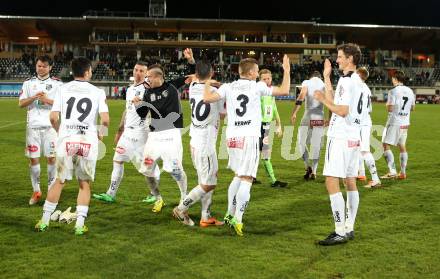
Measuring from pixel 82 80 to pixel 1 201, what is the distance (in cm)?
336

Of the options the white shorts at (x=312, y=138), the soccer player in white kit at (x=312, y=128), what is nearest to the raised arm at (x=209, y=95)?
the soccer player in white kit at (x=312, y=128)

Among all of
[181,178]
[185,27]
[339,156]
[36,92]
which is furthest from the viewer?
[185,27]

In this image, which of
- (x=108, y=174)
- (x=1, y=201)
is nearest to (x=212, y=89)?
(x=1, y=201)

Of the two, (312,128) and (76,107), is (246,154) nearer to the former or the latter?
(76,107)

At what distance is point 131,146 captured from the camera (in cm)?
852

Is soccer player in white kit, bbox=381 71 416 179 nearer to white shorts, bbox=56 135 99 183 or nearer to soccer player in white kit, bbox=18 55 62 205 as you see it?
white shorts, bbox=56 135 99 183

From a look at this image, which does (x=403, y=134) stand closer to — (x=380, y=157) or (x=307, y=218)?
(x=380, y=157)

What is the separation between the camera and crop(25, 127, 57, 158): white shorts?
27.9 feet

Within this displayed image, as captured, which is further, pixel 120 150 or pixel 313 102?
pixel 313 102

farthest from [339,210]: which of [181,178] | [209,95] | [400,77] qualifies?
[400,77]

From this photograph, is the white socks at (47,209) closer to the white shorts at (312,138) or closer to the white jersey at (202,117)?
the white jersey at (202,117)

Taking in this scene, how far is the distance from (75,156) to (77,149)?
12 cm

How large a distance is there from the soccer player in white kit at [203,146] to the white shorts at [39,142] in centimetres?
282

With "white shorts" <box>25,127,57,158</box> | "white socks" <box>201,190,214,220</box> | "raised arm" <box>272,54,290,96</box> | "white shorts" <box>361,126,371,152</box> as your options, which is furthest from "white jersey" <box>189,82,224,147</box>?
"white shorts" <box>361,126,371,152</box>
